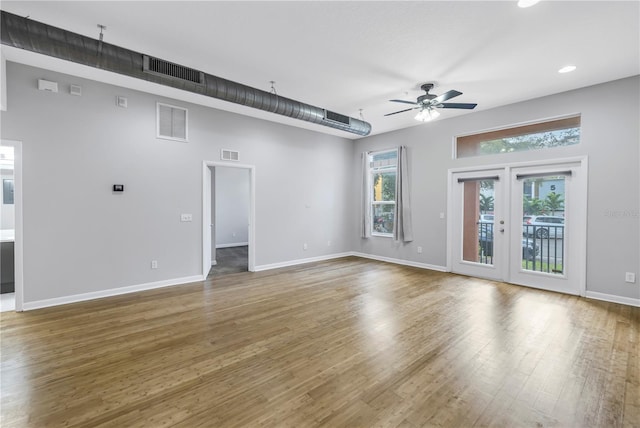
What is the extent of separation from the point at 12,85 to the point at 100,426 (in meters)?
4.20

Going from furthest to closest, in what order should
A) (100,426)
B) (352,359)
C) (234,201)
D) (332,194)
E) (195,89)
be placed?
(234,201)
(332,194)
(195,89)
(352,359)
(100,426)

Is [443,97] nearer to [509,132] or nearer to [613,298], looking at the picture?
[509,132]

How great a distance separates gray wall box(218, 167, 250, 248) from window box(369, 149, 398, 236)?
4175 millimetres

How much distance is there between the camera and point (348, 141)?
753 centimetres

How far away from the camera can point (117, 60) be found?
2.86 meters

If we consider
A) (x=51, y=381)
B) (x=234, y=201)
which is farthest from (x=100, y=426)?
(x=234, y=201)

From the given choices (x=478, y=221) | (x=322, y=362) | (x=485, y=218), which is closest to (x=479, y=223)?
(x=478, y=221)

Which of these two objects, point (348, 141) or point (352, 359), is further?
point (348, 141)

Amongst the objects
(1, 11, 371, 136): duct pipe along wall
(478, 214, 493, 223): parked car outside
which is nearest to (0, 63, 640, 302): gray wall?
(478, 214, 493, 223): parked car outside

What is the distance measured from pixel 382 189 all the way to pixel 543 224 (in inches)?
132

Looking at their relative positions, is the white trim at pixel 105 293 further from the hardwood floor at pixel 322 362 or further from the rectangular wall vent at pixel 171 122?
the rectangular wall vent at pixel 171 122

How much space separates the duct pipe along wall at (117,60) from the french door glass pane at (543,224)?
422cm

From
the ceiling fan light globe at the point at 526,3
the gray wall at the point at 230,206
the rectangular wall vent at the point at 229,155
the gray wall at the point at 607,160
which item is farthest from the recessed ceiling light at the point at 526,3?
the gray wall at the point at 230,206

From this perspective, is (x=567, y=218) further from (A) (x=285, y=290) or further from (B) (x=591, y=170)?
(A) (x=285, y=290)
